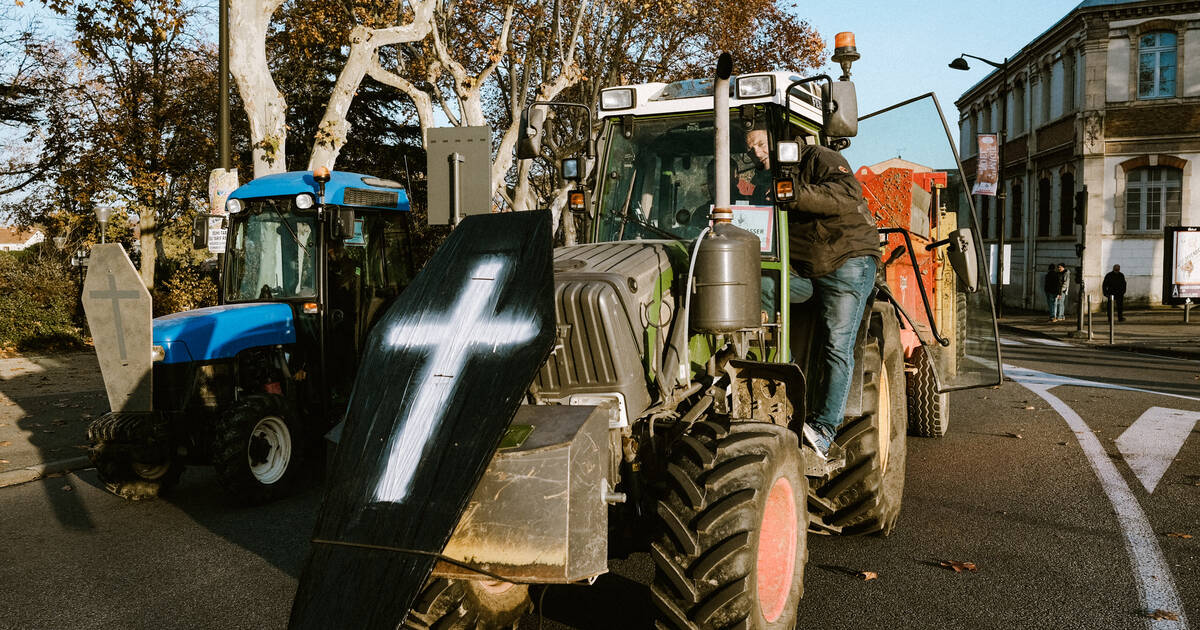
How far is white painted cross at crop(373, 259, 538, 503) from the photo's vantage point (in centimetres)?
360

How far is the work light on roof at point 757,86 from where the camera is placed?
5387 millimetres

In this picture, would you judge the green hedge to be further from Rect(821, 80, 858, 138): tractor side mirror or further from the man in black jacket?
Rect(821, 80, 858, 138): tractor side mirror

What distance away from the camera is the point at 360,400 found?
3.89 metres

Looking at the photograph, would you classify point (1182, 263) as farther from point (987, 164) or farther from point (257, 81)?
point (257, 81)

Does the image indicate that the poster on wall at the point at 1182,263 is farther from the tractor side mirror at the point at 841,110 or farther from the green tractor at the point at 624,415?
the tractor side mirror at the point at 841,110

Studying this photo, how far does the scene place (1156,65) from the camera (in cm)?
3528

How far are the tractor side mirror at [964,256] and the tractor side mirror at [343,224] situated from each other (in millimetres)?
4991

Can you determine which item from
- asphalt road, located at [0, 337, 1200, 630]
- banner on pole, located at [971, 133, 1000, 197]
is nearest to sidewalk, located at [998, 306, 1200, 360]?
banner on pole, located at [971, 133, 1000, 197]

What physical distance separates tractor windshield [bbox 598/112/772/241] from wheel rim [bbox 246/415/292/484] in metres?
3.57

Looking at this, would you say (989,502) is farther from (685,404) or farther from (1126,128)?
(1126,128)

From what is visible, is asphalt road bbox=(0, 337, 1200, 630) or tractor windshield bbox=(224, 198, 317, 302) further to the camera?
tractor windshield bbox=(224, 198, 317, 302)

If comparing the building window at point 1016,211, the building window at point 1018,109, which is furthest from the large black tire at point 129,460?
the building window at point 1018,109

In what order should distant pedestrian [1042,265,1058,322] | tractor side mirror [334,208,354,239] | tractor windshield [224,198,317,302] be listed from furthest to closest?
distant pedestrian [1042,265,1058,322], tractor windshield [224,198,317,302], tractor side mirror [334,208,354,239]

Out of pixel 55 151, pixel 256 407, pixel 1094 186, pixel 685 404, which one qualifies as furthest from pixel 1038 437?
pixel 1094 186
